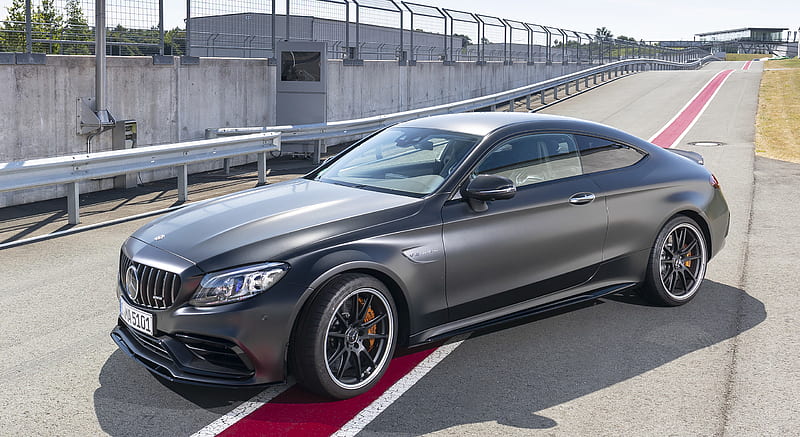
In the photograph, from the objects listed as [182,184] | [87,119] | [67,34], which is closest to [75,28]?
[67,34]

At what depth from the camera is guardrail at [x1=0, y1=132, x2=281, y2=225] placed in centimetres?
966

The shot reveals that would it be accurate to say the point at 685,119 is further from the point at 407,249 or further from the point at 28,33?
the point at 407,249

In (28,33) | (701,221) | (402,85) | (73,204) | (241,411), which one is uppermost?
(28,33)

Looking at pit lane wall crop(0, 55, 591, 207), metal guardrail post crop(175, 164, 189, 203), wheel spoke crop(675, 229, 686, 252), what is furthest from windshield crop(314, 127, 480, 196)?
pit lane wall crop(0, 55, 591, 207)

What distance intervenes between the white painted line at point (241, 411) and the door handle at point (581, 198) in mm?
2370

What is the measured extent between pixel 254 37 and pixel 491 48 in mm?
16954

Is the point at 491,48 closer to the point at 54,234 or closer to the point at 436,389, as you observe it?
the point at 54,234

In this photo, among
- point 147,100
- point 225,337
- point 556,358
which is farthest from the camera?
point 147,100

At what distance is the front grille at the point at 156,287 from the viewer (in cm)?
466

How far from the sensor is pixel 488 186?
537 cm

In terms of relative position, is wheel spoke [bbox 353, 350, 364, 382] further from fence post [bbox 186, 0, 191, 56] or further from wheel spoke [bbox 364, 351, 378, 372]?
fence post [bbox 186, 0, 191, 56]

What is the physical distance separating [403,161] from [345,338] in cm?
166

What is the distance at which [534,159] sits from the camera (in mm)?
6066

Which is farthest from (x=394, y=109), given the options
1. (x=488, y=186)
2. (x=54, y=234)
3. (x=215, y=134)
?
(x=488, y=186)
